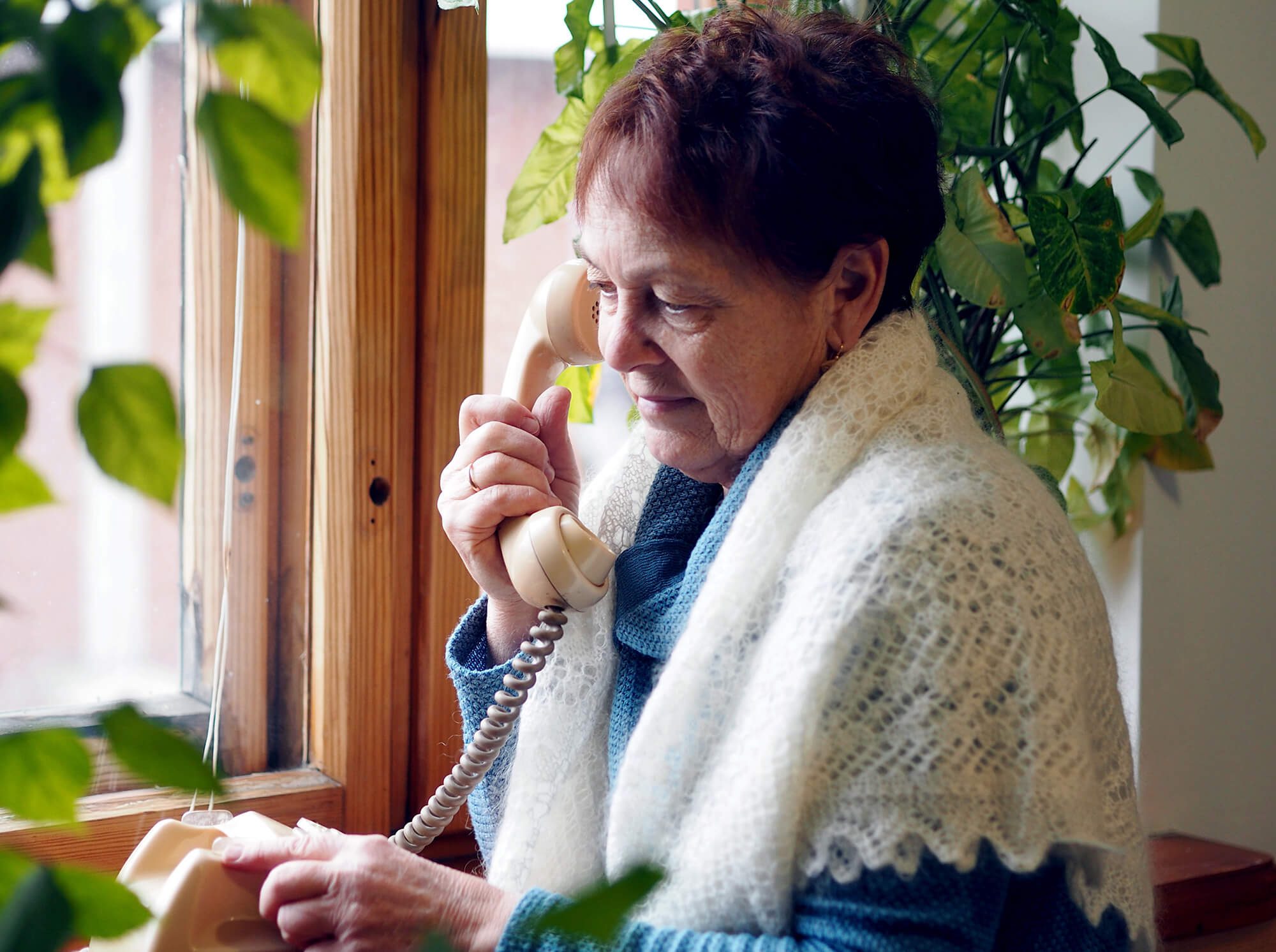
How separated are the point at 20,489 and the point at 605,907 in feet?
0.51

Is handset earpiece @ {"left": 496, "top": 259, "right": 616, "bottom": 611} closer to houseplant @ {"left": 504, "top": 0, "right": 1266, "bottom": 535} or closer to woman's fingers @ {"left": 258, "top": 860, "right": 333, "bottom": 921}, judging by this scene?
houseplant @ {"left": 504, "top": 0, "right": 1266, "bottom": 535}

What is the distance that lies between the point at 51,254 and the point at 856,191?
0.84m

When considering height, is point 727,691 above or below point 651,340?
below

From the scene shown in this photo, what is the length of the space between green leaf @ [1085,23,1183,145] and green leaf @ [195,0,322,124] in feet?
4.19

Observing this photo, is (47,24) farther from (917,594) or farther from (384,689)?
(384,689)

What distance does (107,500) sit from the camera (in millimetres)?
1189

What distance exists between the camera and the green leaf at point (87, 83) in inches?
8.1

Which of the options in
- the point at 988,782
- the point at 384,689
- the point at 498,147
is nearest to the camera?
the point at 988,782

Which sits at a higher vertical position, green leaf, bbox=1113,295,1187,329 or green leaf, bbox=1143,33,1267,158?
green leaf, bbox=1143,33,1267,158

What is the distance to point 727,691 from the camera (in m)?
0.89

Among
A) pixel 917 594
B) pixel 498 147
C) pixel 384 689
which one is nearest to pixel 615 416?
pixel 498 147

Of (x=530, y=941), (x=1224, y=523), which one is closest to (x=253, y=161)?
(x=530, y=941)

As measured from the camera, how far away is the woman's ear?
1.02m

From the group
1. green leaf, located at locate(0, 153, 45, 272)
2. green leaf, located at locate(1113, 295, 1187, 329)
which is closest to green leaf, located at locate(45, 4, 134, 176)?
green leaf, located at locate(0, 153, 45, 272)
